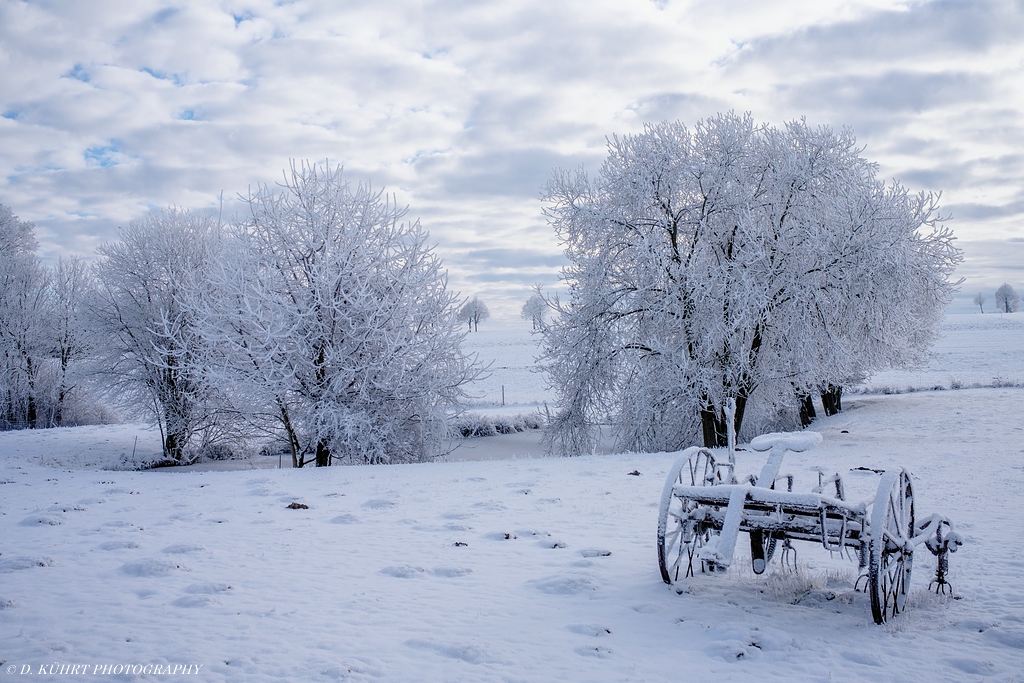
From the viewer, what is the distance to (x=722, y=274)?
14.4 metres

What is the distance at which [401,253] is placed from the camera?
595 inches

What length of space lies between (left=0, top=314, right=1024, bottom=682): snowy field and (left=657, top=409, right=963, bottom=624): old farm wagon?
11.9 inches

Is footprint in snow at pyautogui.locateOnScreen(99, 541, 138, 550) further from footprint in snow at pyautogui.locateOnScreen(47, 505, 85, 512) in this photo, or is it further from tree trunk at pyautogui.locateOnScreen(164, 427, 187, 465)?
tree trunk at pyautogui.locateOnScreen(164, 427, 187, 465)

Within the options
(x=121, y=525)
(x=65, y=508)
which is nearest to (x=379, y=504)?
(x=121, y=525)

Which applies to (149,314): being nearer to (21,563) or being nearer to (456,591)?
(21,563)

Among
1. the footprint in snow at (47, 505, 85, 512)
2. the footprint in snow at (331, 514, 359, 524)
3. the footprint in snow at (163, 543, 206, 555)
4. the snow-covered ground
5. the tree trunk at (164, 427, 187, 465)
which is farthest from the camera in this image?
the snow-covered ground

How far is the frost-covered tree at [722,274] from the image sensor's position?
14.0m

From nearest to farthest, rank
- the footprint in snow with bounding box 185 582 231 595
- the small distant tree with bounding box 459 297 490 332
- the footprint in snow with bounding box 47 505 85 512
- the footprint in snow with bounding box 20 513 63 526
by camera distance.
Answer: the footprint in snow with bounding box 185 582 231 595
the footprint in snow with bounding box 20 513 63 526
the footprint in snow with bounding box 47 505 85 512
the small distant tree with bounding box 459 297 490 332

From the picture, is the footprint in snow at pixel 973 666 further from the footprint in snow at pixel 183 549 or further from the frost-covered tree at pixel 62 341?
the frost-covered tree at pixel 62 341

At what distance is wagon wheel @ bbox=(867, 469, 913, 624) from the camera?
14.3ft

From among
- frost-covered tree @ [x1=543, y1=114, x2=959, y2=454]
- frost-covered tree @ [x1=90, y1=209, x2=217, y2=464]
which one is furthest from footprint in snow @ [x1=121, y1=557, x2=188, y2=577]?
frost-covered tree @ [x1=90, y1=209, x2=217, y2=464]

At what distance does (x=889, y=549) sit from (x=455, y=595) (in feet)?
10.1

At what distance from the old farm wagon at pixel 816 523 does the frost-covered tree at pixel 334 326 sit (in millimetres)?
9568

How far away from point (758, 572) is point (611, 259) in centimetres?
1160
